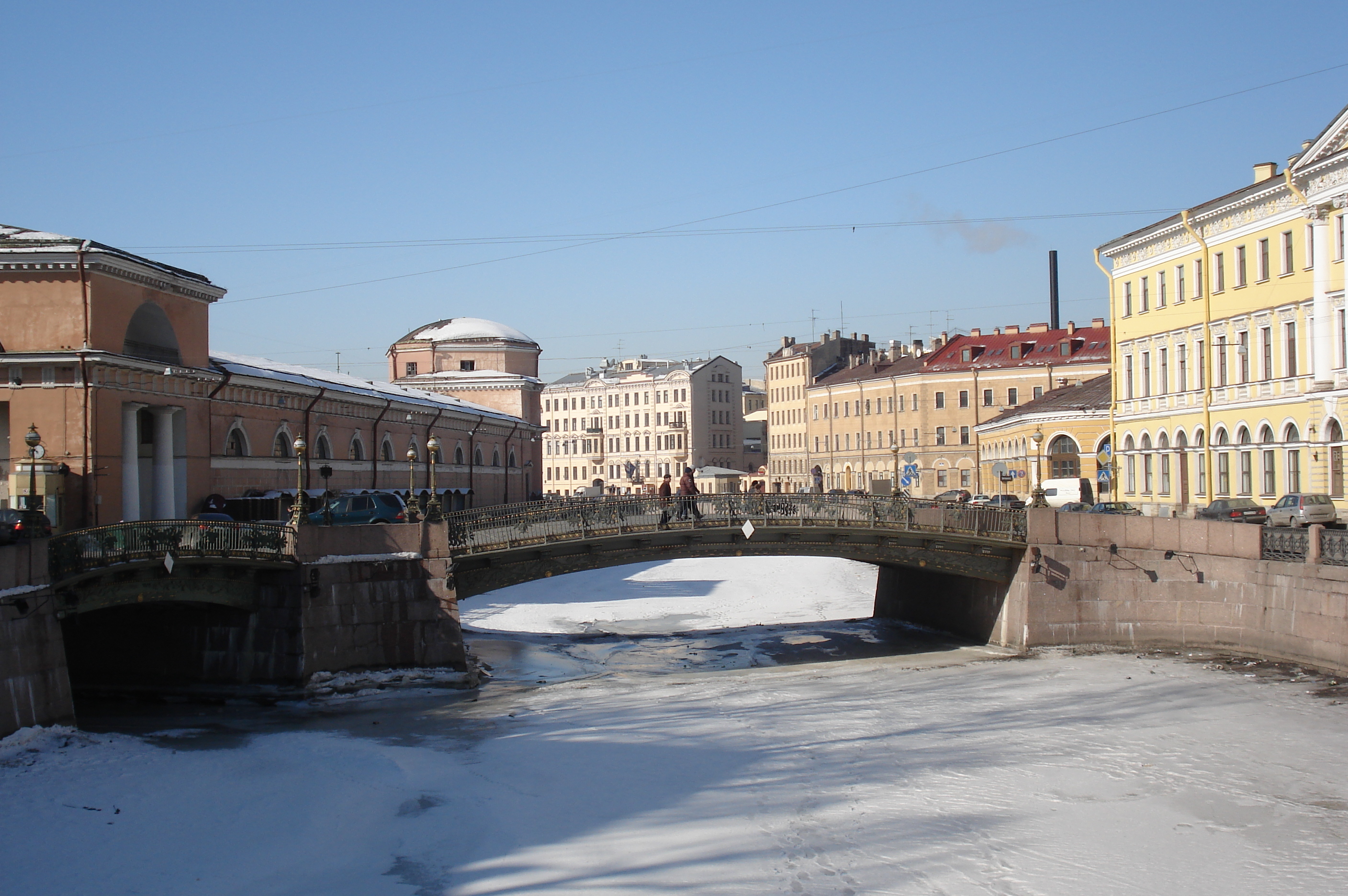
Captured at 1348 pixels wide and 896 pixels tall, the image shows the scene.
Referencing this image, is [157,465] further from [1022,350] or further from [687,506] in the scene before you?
[1022,350]

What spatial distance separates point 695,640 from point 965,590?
8.48 m

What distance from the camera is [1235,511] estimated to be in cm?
3588

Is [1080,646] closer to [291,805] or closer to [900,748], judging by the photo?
[900,748]

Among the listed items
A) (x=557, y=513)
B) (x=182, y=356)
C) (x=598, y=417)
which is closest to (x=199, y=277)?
(x=182, y=356)

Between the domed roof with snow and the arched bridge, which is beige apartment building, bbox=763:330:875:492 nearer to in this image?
the domed roof with snow

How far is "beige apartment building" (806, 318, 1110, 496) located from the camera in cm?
8194

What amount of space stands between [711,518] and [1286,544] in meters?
13.3

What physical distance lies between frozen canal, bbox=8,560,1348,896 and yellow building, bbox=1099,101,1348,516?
13.6 metres

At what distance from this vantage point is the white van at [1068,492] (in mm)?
52469

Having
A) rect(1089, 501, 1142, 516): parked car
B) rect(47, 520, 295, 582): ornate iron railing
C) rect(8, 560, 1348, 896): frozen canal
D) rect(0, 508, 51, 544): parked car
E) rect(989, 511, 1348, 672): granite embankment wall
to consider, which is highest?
rect(0, 508, 51, 544): parked car

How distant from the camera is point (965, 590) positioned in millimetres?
36250

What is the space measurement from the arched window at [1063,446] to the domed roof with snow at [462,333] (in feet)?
101

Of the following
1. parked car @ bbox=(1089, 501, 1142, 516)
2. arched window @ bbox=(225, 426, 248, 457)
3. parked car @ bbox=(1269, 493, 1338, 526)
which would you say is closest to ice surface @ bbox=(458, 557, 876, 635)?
parked car @ bbox=(1089, 501, 1142, 516)

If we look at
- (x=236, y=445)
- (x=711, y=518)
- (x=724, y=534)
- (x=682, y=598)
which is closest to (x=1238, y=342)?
(x=724, y=534)
